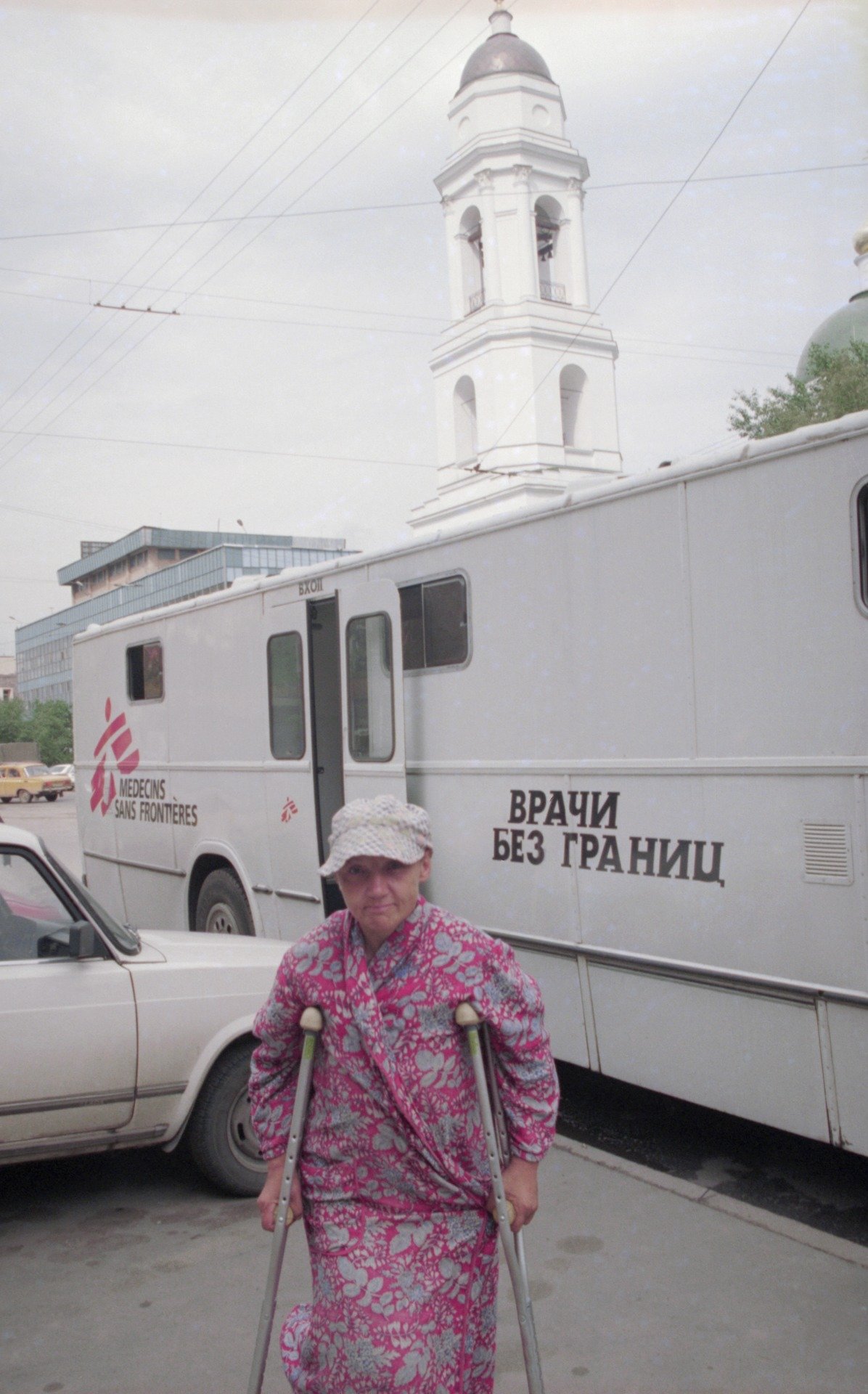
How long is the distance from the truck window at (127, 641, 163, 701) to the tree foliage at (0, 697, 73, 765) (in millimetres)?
81499

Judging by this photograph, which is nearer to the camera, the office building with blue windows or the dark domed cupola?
the dark domed cupola

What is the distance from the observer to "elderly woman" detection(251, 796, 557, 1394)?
2.47 metres

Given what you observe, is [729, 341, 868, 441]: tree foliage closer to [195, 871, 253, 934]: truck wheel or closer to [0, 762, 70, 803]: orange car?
[195, 871, 253, 934]: truck wheel

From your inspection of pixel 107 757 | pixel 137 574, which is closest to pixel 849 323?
pixel 107 757

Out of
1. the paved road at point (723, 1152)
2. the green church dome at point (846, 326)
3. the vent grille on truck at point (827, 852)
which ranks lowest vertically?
the paved road at point (723, 1152)

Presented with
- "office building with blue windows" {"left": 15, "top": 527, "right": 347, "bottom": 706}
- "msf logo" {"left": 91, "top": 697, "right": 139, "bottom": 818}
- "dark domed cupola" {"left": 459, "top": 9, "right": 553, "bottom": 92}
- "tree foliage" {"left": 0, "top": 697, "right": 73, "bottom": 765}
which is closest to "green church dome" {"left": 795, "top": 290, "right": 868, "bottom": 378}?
"dark domed cupola" {"left": 459, "top": 9, "right": 553, "bottom": 92}

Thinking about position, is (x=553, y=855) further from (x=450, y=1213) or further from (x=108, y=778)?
(x=108, y=778)

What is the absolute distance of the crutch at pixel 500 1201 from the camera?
8.33ft

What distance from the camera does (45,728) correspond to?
9075 centimetres

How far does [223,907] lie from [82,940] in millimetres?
4177

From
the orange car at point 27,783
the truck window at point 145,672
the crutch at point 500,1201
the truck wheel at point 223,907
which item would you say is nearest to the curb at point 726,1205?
the crutch at point 500,1201

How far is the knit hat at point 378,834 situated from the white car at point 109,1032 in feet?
7.90

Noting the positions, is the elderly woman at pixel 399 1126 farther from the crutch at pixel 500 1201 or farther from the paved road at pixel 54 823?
the paved road at pixel 54 823

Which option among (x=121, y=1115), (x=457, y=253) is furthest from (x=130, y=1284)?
(x=457, y=253)
